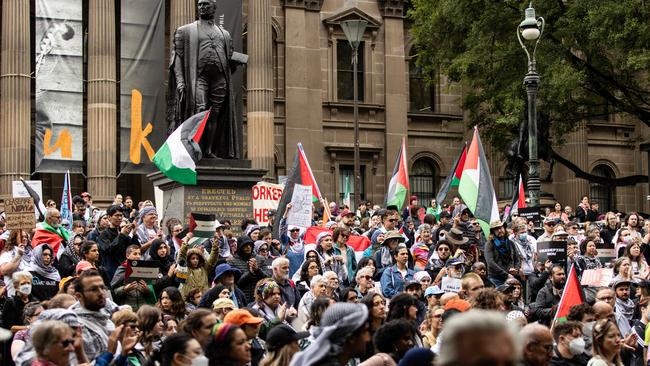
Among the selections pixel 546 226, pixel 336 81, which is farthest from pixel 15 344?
pixel 336 81

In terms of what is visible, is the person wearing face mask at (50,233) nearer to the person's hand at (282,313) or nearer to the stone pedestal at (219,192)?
the stone pedestal at (219,192)

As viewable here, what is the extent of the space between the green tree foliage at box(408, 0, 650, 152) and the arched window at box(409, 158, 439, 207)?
24.8ft

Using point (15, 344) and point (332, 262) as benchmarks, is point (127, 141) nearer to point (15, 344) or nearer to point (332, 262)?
point (332, 262)

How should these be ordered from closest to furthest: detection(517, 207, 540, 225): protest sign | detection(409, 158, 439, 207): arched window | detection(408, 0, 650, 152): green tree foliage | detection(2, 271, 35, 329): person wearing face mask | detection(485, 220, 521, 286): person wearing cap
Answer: detection(2, 271, 35, 329): person wearing face mask < detection(485, 220, 521, 286): person wearing cap < detection(517, 207, 540, 225): protest sign < detection(408, 0, 650, 152): green tree foliage < detection(409, 158, 439, 207): arched window

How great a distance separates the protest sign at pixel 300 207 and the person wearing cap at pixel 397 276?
363 cm

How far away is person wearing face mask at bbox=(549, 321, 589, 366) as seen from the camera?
10.4 meters

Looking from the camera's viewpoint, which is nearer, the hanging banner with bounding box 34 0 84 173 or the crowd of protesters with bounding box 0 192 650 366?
the crowd of protesters with bounding box 0 192 650 366

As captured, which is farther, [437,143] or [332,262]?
[437,143]

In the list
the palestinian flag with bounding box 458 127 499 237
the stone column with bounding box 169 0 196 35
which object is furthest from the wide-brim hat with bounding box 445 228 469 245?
the stone column with bounding box 169 0 196 35

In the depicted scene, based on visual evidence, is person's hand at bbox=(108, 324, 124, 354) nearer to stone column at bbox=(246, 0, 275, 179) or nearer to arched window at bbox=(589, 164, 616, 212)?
stone column at bbox=(246, 0, 275, 179)

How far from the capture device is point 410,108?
46344mm

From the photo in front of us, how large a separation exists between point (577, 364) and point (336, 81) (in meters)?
34.4

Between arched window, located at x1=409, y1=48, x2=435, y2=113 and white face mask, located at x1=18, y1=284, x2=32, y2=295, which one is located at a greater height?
arched window, located at x1=409, y1=48, x2=435, y2=113

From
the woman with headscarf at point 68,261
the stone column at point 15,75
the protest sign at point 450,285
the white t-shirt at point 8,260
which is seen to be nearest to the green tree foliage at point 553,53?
the stone column at point 15,75
